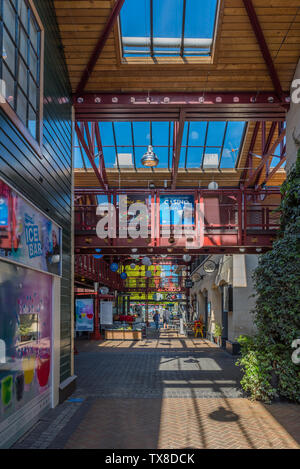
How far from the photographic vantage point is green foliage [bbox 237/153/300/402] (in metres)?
8.85

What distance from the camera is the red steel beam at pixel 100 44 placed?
28.5ft

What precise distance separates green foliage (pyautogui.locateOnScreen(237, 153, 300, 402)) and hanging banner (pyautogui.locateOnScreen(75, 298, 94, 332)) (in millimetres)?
10370

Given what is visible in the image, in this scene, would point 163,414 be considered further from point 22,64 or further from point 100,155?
point 100,155

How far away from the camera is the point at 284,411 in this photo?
8.30 m

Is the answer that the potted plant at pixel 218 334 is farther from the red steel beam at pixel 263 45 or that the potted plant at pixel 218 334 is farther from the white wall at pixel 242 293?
the red steel beam at pixel 263 45

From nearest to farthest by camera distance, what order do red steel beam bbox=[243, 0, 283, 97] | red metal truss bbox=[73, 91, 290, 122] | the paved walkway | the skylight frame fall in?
the paved walkway
red steel beam bbox=[243, 0, 283, 97]
the skylight frame
red metal truss bbox=[73, 91, 290, 122]

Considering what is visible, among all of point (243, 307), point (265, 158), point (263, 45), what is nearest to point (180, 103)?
point (263, 45)

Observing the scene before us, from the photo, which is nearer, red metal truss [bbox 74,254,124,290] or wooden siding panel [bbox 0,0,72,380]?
wooden siding panel [bbox 0,0,72,380]

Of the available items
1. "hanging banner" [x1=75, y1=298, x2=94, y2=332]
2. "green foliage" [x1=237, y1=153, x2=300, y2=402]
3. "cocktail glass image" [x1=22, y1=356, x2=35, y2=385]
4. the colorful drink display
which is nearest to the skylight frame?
"green foliage" [x1=237, y1=153, x2=300, y2=402]

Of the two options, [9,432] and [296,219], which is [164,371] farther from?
[9,432]

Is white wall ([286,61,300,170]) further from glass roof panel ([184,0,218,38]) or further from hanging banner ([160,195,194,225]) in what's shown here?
hanging banner ([160,195,194,225])

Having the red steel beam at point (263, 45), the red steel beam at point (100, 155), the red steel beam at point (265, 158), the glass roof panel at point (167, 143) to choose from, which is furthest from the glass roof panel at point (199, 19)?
the glass roof panel at point (167, 143)
